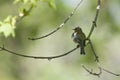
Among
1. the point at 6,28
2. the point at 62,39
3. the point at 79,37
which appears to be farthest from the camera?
the point at 62,39

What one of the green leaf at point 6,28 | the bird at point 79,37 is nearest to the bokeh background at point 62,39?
the green leaf at point 6,28

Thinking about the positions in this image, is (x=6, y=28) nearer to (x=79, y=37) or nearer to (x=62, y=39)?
→ (x=79, y=37)

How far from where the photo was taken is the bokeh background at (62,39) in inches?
390

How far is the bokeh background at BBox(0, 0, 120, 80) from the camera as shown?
9.91 m

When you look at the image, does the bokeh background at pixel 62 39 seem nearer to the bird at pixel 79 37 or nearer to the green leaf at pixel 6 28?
the green leaf at pixel 6 28

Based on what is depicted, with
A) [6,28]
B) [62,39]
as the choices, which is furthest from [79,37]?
[62,39]

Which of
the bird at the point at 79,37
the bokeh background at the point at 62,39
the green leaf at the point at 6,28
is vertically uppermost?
the bokeh background at the point at 62,39

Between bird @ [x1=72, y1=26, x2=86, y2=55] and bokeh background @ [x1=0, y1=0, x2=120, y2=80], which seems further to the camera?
bokeh background @ [x1=0, y1=0, x2=120, y2=80]

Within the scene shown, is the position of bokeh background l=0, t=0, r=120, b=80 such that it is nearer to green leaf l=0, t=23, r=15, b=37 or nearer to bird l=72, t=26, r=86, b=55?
green leaf l=0, t=23, r=15, b=37

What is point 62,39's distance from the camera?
10.8 metres

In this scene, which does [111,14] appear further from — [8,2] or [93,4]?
[8,2]

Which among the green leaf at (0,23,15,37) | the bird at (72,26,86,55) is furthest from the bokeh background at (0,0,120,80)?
the bird at (72,26,86,55)

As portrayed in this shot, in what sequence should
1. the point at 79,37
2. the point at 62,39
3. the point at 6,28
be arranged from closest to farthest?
the point at 79,37
the point at 6,28
the point at 62,39

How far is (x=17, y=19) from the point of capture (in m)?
4.00
